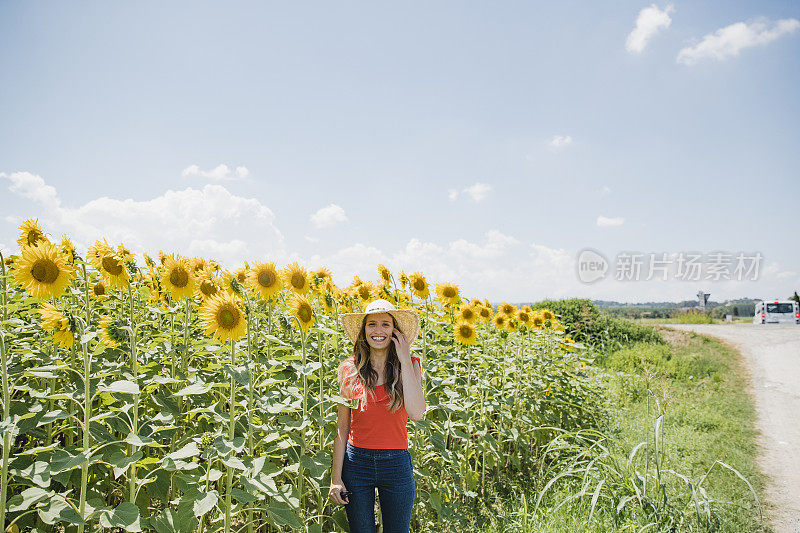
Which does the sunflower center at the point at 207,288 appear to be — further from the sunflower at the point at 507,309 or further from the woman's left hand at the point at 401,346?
the sunflower at the point at 507,309

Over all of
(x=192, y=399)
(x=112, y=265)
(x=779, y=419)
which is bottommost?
(x=779, y=419)

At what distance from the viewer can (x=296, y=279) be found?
3158mm

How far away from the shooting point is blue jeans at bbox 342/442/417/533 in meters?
2.62

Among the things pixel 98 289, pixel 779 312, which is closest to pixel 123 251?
pixel 98 289

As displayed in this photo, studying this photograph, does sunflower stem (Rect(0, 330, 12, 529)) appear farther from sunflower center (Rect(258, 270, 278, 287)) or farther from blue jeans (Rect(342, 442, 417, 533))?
blue jeans (Rect(342, 442, 417, 533))

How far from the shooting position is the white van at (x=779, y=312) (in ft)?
75.4

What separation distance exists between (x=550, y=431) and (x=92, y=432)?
4.09m

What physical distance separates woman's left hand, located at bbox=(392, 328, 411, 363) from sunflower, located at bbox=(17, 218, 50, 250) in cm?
201

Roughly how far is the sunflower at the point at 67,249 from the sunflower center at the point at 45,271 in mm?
147

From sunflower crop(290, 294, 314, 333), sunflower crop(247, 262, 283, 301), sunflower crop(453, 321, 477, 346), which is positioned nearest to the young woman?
sunflower crop(290, 294, 314, 333)

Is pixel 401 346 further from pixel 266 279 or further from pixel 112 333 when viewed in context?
pixel 112 333

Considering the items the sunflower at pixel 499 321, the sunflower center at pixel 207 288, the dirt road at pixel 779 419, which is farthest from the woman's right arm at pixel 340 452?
the dirt road at pixel 779 419

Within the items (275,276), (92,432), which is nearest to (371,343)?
(275,276)

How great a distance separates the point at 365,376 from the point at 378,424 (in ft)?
0.84
